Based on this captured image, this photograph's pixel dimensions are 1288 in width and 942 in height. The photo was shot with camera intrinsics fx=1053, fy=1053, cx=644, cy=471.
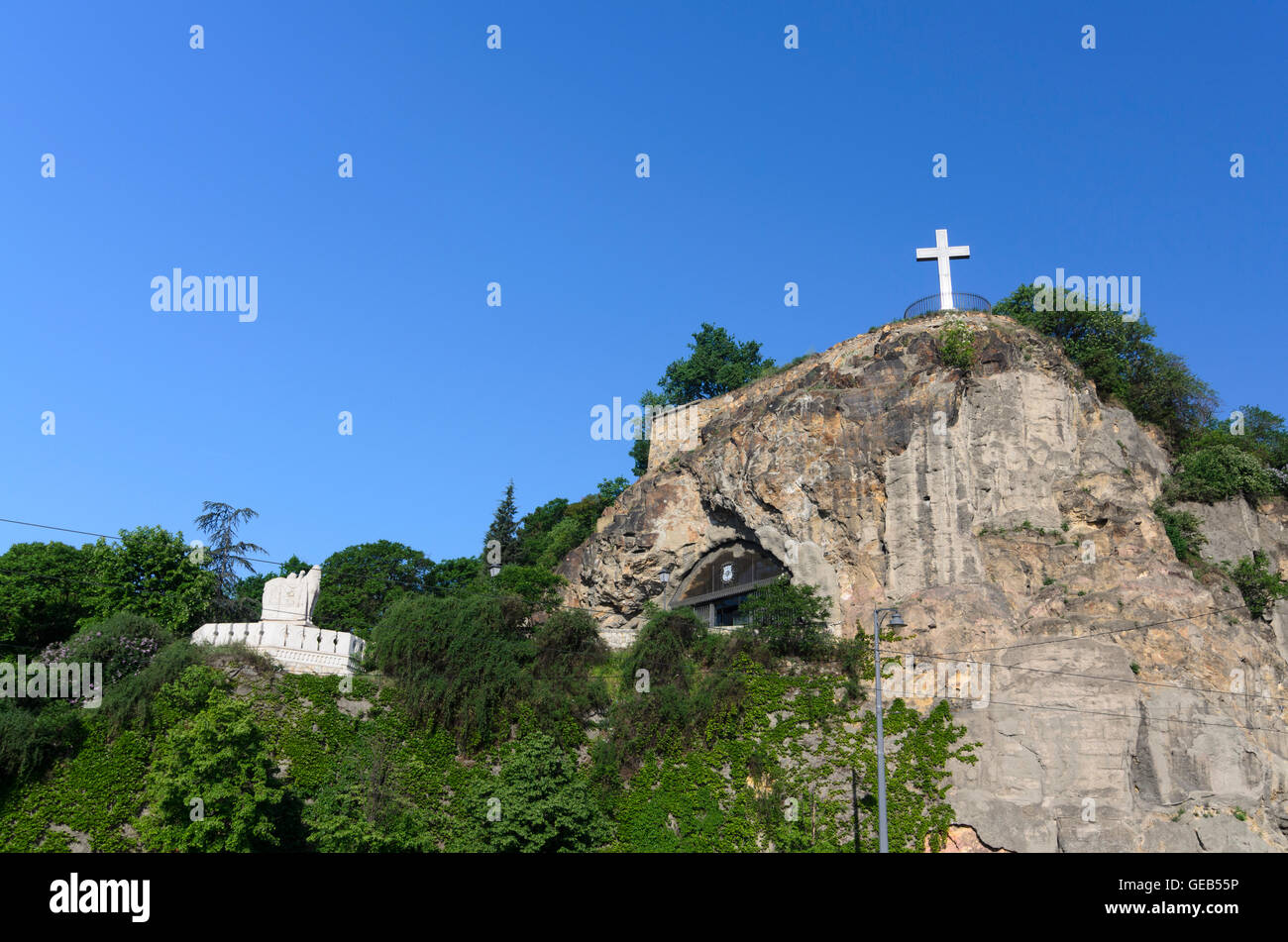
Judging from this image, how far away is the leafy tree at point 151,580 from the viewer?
35.8 metres

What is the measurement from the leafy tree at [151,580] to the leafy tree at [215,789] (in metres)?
11.4

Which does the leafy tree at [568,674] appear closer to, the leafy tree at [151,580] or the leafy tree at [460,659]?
the leafy tree at [460,659]

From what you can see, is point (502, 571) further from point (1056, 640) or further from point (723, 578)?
point (1056, 640)

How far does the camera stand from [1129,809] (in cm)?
2750

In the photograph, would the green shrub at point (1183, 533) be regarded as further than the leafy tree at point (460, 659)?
Yes

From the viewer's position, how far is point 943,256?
135ft

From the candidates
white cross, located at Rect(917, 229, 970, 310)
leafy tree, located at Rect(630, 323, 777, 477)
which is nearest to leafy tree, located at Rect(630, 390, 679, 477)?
leafy tree, located at Rect(630, 323, 777, 477)

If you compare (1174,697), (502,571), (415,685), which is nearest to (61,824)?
(415,685)

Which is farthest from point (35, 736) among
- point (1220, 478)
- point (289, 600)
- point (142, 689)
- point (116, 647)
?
point (1220, 478)

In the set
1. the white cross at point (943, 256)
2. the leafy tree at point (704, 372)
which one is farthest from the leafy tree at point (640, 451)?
the white cross at point (943, 256)

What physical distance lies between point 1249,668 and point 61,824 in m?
33.4

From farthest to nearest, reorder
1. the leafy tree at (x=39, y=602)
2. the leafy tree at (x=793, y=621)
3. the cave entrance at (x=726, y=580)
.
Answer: the cave entrance at (x=726, y=580) < the leafy tree at (x=39, y=602) < the leafy tree at (x=793, y=621)

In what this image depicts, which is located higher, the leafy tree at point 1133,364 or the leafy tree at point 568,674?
the leafy tree at point 1133,364

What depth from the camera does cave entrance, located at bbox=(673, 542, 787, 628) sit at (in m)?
38.5
